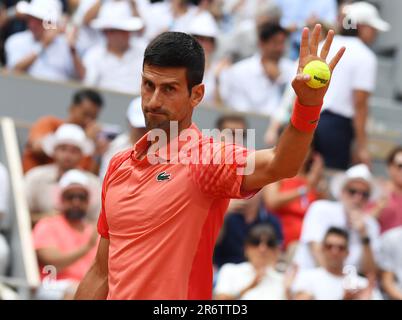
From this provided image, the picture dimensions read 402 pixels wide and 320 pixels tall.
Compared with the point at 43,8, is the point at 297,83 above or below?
above

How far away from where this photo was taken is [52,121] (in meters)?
9.65

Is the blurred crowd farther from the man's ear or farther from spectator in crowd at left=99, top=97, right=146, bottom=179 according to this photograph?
the man's ear

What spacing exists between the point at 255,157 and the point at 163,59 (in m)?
0.55

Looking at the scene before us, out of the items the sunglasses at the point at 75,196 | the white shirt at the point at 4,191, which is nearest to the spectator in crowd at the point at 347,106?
the sunglasses at the point at 75,196

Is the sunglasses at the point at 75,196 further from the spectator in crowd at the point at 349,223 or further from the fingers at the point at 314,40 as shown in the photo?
the fingers at the point at 314,40

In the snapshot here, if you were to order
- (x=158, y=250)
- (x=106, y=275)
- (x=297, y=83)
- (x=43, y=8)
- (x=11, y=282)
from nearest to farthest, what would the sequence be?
(x=297, y=83) → (x=158, y=250) → (x=106, y=275) → (x=11, y=282) → (x=43, y=8)

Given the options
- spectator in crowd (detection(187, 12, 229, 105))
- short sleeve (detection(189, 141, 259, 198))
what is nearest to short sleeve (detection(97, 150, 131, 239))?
short sleeve (detection(189, 141, 259, 198))

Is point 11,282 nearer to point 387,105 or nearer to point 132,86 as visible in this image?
point 132,86

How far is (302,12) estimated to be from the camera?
12.2 m

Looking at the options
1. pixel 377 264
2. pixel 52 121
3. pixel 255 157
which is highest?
pixel 255 157

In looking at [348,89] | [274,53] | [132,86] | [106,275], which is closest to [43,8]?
[132,86]

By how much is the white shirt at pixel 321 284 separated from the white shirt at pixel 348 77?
6.10ft

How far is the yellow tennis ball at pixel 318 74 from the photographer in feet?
12.5

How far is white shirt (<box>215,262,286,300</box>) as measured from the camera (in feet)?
26.9
